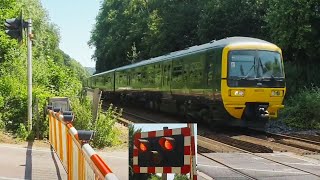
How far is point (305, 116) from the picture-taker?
59.6 feet

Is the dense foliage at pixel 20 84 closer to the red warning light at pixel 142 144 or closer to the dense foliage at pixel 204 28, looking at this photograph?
the red warning light at pixel 142 144

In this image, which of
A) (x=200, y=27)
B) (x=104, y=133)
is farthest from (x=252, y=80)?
(x=200, y=27)

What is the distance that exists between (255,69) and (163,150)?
40.7ft

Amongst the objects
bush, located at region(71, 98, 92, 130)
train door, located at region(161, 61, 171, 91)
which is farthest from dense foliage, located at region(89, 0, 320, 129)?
bush, located at region(71, 98, 92, 130)

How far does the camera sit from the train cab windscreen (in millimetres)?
15141

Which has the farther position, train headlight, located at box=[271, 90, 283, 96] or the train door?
the train door

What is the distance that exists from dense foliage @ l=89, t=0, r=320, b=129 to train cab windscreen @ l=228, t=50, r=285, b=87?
18.2 ft

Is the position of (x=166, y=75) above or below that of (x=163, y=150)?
above

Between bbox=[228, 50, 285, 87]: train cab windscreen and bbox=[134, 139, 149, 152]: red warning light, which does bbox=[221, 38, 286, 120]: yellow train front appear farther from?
bbox=[134, 139, 149, 152]: red warning light

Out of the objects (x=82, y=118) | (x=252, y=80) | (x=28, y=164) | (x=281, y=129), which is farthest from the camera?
(x=281, y=129)

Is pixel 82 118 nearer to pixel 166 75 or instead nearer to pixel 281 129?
pixel 281 129

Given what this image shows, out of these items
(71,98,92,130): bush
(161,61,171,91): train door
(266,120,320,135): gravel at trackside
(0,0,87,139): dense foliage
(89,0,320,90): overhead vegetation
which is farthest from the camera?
(89,0,320,90): overhead vegetation

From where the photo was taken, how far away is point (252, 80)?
50.2 feet

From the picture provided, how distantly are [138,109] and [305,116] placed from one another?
41.4 ft
